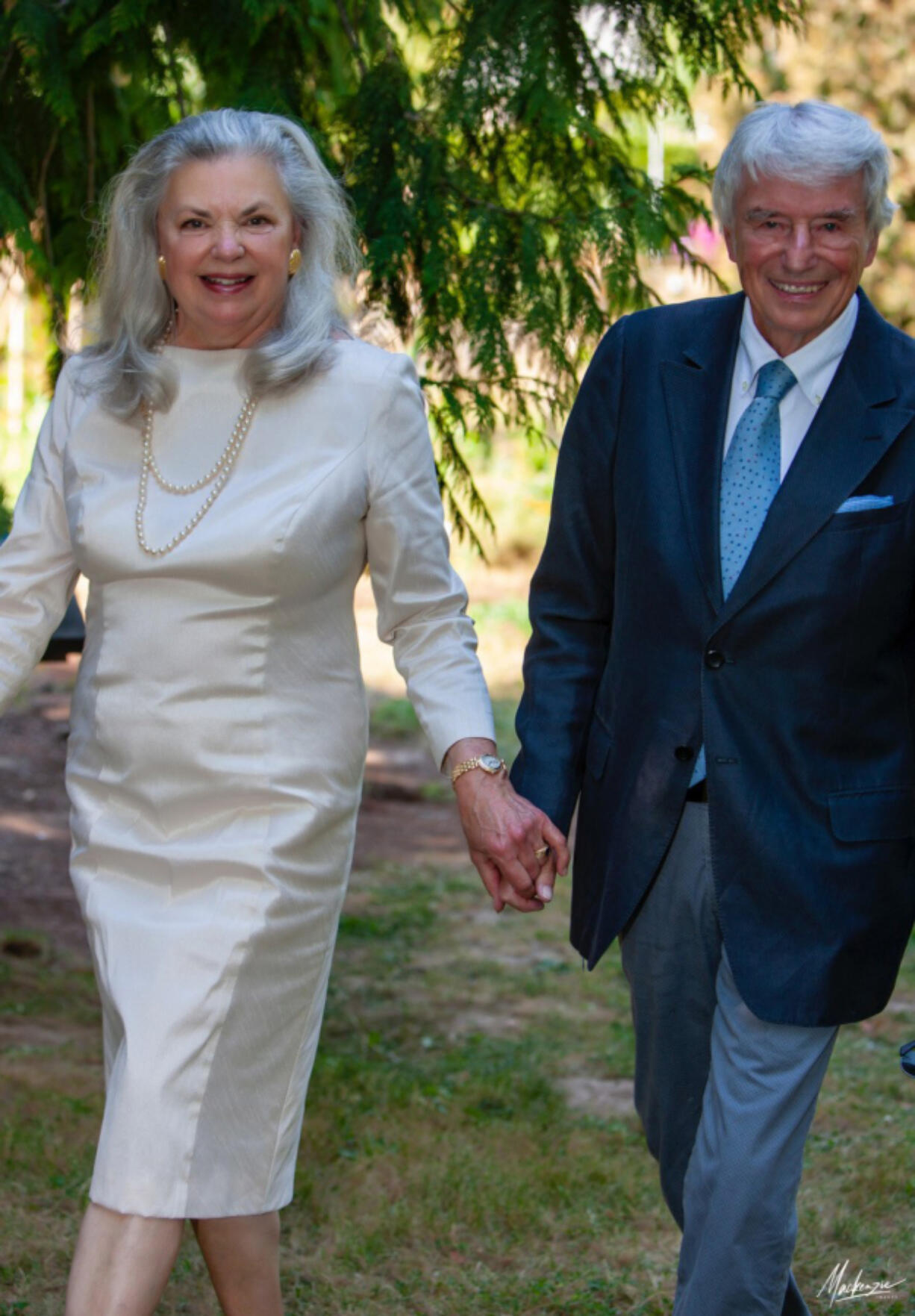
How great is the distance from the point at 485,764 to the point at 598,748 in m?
0.21

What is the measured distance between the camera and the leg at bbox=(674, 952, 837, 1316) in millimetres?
2705

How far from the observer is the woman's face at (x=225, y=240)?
2.78 meters

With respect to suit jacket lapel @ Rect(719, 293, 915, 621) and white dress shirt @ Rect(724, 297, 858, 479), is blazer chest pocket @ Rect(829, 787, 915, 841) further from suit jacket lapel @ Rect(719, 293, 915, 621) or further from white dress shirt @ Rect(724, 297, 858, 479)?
white dress shirt @ Rect(724, 297, 858, 479)

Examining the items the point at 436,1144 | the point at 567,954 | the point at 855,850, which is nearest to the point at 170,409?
the point at 855,850

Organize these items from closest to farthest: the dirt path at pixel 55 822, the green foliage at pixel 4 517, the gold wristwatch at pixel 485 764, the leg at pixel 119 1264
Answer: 1. the leg at pixel 119 1264
2. the gold wristwatch at pixel 485 764
3. the green foliage at pixel 4 517
4. the dirt path at pixel 55 822

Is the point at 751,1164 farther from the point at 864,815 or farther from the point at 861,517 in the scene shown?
the point at 861,517

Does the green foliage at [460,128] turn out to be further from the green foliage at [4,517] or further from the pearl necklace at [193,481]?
the pearl necklace at [193,481]

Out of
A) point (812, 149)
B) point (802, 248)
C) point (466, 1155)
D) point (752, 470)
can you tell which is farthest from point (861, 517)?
point (466, 1155)

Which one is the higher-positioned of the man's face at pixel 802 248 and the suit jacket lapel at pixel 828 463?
the man's face at pixel 802 248

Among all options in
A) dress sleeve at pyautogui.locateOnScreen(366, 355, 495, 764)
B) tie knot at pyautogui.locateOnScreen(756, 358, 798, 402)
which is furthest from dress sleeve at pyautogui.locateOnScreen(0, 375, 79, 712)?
tie knot at pyautogui.locateOnScreen(756, 358, 798, 402)

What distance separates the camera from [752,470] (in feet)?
9.14

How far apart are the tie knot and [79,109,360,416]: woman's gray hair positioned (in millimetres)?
689
